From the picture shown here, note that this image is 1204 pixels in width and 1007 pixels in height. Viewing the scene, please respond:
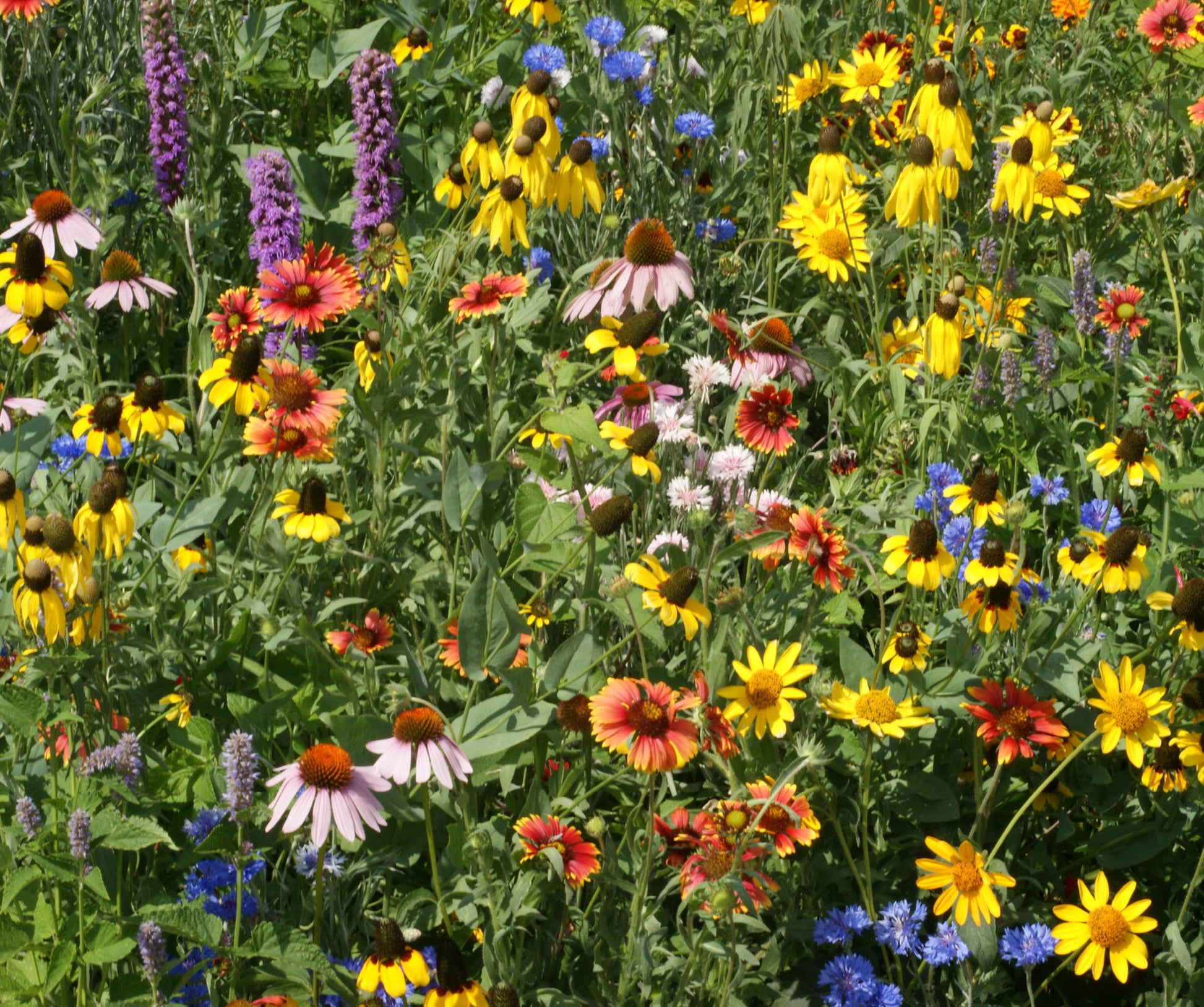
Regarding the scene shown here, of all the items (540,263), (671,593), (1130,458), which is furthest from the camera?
(540,263)

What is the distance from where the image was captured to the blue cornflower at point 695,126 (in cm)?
343

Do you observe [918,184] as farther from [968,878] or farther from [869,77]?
[968,878]

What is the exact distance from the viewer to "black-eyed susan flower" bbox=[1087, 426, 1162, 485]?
2201 mm

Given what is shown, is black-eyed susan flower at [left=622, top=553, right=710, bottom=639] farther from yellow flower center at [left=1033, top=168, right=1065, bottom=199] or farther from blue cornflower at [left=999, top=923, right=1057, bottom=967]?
yellow flower center at [left=1033, top=168, right=1065, bottom=199]

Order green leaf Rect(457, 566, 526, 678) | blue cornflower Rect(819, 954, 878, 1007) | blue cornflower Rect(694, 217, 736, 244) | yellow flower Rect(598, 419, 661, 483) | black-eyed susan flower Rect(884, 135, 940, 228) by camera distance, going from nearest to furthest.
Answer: green leaf Rect(457, 566, 526, 678) < blue cornflower Rect(819, 954, 878, 1007) < yellow flower Rect(598, 419, 661, 483) < black-eyed susan flower Rect(884, 135, 940, 228) < blue cornflower Rect(694, 217, 736, 244)

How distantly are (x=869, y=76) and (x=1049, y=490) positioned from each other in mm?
1434

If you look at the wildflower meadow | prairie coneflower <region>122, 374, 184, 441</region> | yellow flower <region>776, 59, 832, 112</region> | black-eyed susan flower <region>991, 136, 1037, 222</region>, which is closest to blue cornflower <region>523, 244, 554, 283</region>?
the wildflower meadow

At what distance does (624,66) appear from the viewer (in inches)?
133

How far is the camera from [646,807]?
2143 millimetres

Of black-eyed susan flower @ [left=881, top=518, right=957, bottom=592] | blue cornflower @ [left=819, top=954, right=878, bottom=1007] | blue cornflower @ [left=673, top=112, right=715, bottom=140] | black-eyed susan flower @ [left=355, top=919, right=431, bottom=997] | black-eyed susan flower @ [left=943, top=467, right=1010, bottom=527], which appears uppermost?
blue cornflower @ [left=673, top=112, right=715, bottom=140]

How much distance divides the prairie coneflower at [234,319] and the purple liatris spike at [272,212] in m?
0.55

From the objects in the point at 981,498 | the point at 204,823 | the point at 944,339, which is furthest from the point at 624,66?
the point at 204,823

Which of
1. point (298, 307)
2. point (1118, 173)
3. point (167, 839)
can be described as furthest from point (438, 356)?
point (1118, 173)

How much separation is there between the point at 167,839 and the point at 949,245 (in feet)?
8.54
